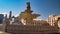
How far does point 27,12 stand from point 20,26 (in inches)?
265

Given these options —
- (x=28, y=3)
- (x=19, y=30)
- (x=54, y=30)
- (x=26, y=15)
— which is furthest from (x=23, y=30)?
(x=28, y=3)

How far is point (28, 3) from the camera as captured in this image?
18406 millimetres

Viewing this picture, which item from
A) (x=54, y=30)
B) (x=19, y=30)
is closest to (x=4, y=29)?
(x=19, y=30)

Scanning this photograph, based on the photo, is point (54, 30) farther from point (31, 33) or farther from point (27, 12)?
point (27, 12)

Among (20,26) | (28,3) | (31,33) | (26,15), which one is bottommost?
(31,33)

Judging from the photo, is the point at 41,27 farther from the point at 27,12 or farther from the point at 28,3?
the point at 28,3

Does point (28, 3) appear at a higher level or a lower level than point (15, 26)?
higher

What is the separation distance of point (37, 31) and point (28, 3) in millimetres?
8208

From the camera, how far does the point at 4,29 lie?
1100 cm

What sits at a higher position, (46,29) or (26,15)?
(26,15)

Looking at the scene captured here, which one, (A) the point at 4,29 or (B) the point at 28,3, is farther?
(B) the point at 28,3

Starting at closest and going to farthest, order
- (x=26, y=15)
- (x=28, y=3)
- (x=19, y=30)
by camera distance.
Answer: (x=19, y=30), (x=26, y=15), (x=28, y=3)

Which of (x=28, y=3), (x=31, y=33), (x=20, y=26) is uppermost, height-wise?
(x=28, y=3)

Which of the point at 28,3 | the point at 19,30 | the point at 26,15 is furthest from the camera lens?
the point at 28,3
